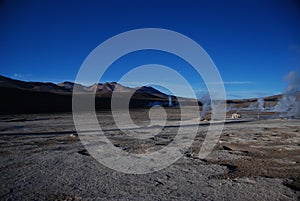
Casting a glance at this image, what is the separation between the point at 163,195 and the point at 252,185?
70.4 inches

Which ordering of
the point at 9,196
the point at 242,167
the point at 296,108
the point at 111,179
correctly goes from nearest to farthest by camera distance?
the point at 9,196, the point at 111,179, the point at 242,167, the point at 296,108

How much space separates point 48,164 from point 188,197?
12.1 feet

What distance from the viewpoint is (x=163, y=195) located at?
403cm

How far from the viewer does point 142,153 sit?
7.18 metres

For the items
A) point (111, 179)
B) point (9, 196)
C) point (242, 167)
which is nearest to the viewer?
point (9, 196)

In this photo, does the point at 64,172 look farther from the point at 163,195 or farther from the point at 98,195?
the point at 163,195

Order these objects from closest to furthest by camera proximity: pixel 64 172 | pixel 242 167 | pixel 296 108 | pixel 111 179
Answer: pixel 111 179, pixel 64 172, pixel 242 167, pixel 296 108

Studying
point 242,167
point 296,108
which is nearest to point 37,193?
point 242,167

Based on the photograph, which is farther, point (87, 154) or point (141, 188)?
point (87, 154)

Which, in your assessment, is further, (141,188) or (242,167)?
(242,167)

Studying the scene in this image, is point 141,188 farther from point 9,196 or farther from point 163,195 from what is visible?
point 9,196

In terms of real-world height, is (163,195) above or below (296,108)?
below

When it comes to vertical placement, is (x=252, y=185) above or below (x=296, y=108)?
below

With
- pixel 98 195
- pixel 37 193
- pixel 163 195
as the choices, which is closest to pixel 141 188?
pixel 163 195
